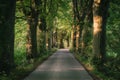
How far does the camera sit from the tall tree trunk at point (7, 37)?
1809cm

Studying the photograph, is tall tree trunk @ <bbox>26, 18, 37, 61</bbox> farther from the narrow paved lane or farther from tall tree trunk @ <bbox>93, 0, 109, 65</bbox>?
tall tree trunk @ <bbox>93, 0, 109, 65</bbox>

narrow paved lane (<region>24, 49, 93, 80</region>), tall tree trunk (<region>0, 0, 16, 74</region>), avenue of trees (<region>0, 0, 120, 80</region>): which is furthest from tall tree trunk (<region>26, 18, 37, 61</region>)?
tall tree trunk (<region>0, 0, 16, 74</region>)

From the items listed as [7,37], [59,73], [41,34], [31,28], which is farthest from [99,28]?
[41,34]

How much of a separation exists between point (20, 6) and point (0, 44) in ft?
45.4

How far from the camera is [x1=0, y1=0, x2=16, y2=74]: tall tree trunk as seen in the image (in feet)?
59.4

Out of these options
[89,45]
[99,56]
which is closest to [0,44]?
[99,56]

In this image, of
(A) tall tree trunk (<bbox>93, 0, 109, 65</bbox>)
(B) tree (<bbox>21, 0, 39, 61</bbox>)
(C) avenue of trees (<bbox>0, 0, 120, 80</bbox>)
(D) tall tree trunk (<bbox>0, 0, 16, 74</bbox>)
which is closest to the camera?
(D) tall tree trunk (<bbox>0, 0, 16, 74</bbox>)

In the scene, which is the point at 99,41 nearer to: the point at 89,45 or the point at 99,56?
the point at 99,56

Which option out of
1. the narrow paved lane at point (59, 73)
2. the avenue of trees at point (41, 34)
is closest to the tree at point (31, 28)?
the avenue of trees at point (41, 34)

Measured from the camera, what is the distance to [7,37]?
18531mm

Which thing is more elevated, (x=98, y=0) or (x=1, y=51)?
(x=98, y=0)

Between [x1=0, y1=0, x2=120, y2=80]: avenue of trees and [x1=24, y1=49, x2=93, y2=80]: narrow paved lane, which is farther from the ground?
[x1=0, y1=0, x2=120, y2=80]: avenue of trees

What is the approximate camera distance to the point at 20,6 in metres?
31.5

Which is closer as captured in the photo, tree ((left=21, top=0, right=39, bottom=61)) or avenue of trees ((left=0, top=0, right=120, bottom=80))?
avenue of trees ((left=0, top=0, right=120, bottom=80))
